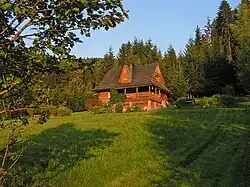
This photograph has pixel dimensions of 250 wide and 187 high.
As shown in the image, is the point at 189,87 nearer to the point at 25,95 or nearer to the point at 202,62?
the point at 202,62

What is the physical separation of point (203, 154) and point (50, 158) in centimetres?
557

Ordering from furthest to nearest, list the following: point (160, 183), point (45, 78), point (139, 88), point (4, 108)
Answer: point (139, 88)
point (160, 183)
point (45, 78)
point (4, 108)

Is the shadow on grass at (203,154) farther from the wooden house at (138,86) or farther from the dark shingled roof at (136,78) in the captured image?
the dark shingled roof at (136,78)

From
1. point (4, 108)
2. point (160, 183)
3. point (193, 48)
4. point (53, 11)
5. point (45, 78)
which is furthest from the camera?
point (193, 48)

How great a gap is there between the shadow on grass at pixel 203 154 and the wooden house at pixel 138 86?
29.6 meters

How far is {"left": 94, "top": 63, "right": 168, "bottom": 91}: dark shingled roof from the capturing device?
5128cm

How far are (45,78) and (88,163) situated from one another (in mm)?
7257

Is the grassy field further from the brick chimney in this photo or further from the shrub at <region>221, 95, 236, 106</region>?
the brick chimney

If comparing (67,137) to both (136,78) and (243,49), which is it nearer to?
(136,78)

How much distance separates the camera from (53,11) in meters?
3.79

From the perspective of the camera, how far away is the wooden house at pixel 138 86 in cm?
5038

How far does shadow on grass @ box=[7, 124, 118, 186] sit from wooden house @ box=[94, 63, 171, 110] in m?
32.0

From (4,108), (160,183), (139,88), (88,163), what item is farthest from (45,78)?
(139,88)

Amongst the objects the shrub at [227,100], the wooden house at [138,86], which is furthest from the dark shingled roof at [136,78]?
the shrub at [227,100]
